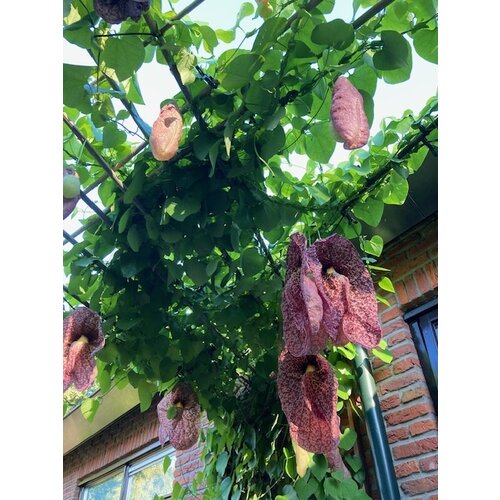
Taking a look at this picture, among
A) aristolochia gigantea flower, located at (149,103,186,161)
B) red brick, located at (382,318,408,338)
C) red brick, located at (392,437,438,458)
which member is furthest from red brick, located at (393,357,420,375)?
aristolochia gigantea flower, located at (149,103,186,161)

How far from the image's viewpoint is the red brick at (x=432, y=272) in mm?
1733

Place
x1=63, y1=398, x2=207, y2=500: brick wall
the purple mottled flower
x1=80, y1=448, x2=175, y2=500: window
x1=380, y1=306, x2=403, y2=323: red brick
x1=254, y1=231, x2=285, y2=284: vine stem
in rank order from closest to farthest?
the purple mottled flower, x1=254, y1=231, x2=285, y2=284: vine stem, x1=380, y1=306, x2=403, y2=323: red brick, x1=63, y1=398, x2=207, y2=500: brick wall, x1=80, y1=448, x2=175, y2=500: window

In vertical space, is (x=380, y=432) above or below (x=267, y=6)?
below

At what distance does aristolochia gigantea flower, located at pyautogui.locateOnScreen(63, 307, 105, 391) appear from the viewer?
3.62 ft

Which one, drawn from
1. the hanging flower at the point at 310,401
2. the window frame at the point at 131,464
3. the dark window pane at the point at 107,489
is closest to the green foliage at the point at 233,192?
the hanging flower at the point at 310,401

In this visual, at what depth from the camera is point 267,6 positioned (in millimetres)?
1141

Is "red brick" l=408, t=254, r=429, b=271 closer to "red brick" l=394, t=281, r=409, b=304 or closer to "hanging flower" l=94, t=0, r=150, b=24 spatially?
"red brick" l=394, t=281, r=409, b=304

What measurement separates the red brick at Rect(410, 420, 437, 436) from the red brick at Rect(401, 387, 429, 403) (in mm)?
88

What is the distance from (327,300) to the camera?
0.81m

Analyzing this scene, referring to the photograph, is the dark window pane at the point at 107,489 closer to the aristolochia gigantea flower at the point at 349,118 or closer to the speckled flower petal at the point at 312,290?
the speckled flower petal at the point at 312,290

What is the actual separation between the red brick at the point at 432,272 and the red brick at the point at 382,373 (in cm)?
35
